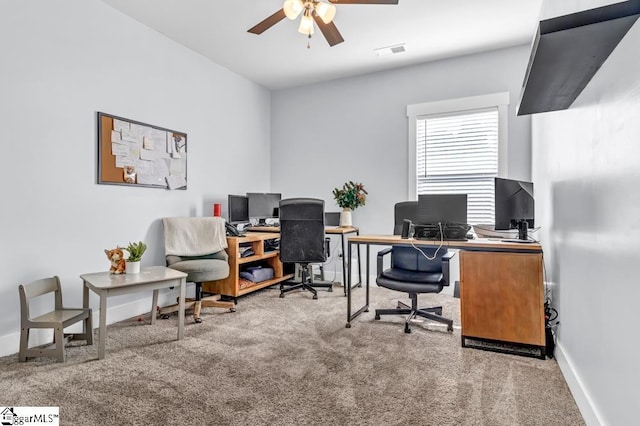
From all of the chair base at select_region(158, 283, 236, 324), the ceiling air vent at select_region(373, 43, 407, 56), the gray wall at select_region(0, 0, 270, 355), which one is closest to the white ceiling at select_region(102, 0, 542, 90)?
the ceiling air vent at select_region(373, 43, 407, 56)

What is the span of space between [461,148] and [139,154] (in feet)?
12.0

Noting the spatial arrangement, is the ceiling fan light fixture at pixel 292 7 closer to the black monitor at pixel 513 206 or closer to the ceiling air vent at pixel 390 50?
the ceiling air vent at pixel 390 50

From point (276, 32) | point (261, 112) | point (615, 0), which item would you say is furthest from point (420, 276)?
point (261, 112)

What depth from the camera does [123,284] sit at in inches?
98.3

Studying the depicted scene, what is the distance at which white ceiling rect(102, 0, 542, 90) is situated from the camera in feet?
10.6

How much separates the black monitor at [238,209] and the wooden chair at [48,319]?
1.89 metres

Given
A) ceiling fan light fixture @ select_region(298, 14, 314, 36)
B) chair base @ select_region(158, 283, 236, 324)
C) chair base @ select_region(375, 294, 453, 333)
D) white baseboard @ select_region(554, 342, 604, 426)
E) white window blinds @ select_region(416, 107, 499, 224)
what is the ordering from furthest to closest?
1. white window blinds @ select_region(416, 107, 499, 224)
2. chair base @ select_region(158, 283, 236, 324)
3. chair base @ select_region(375, 294, 453, 333)
4. ceiling fan light fixture @ select_region(298, 14, 314, 36)
5. white baseboard @ select_region(554, 342, 604, 426)

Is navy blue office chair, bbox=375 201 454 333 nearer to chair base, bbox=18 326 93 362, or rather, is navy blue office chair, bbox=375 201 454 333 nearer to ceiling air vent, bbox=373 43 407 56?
ceiling air vent, bbox=373 43 407 56

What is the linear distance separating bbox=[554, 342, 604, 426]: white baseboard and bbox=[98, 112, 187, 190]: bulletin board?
3.74 meters

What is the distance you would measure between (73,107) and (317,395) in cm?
296

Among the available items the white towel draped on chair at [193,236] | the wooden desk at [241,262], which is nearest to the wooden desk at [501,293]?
the wooden desk at [241,262]

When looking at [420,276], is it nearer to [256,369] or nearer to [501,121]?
[256,369]

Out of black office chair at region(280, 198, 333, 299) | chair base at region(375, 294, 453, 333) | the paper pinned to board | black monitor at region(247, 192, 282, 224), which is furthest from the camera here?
black monitor at region(247, 192, 282, 224)

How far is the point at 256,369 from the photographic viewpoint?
228cm
